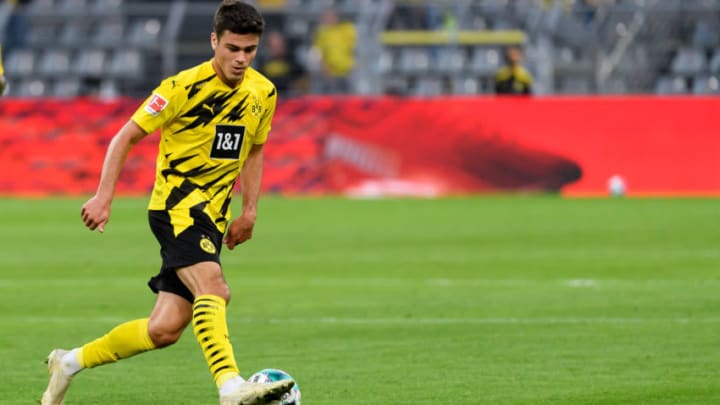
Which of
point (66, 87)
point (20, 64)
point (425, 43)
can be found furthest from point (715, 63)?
point (20, 64)

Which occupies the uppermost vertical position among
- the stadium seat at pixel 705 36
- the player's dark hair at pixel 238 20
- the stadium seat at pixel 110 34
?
the player's dark hair at pixel 238 20

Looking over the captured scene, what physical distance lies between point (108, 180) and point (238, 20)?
2.94 feet

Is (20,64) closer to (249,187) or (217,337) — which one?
(249,187)

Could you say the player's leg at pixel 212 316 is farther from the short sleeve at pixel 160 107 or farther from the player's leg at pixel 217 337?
the short sleeve at pixel 160 107

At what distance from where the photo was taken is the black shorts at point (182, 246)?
6.69 meters

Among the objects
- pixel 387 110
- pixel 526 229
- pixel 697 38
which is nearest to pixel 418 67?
pixel 697 38

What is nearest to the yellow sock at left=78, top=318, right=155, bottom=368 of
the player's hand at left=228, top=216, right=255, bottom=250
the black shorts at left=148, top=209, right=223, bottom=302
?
the black shorts at left=148, top=209, right=223, bottom=302

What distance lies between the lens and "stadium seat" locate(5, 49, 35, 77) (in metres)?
33.3

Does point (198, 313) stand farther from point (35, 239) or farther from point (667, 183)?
point (667, 183)

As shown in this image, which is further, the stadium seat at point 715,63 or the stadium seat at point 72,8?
the stadium seat at point 72,8

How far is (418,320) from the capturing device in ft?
34.5

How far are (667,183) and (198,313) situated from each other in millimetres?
18191

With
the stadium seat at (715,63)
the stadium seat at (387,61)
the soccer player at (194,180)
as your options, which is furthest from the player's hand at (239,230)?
the stadium seat at (387,61)

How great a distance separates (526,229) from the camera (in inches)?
727
